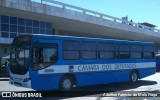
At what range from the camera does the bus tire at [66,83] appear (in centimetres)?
1424

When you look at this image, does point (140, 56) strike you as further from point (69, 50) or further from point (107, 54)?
point (69, 50)

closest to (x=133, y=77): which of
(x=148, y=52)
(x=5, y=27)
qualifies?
(x=148, y=52)

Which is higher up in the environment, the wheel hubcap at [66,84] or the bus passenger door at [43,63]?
the bus passenger door at [43,63]

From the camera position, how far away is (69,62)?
1483cm

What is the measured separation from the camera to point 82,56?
15.7m

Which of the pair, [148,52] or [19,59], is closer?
[19,59]

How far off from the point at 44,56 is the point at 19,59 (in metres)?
1.07

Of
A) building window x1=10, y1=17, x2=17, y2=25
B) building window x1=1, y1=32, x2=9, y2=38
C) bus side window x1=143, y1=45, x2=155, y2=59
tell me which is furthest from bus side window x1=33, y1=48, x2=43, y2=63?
building window x1=10, y1=17, x2=17, y2=25

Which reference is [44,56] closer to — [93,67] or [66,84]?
[66,84]

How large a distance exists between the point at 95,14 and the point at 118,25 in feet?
22.0

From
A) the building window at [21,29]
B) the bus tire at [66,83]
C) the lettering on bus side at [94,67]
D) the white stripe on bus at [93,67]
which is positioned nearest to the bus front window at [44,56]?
the white stripe on bus at [93,67]

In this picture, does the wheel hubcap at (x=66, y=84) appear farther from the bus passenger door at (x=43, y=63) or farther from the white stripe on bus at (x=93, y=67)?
the bus passenger door at (x=43, y=63)

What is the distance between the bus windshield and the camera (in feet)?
43.3

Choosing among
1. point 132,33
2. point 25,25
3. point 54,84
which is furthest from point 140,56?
point 132,33
